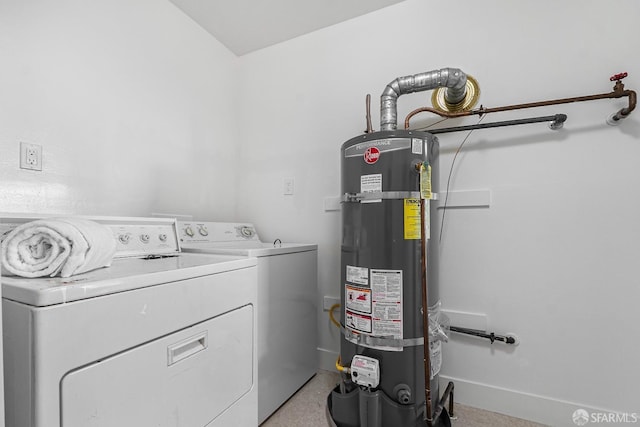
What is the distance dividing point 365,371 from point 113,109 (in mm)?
1762

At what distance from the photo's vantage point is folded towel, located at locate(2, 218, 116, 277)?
71cm

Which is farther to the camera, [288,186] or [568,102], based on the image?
[288,186]

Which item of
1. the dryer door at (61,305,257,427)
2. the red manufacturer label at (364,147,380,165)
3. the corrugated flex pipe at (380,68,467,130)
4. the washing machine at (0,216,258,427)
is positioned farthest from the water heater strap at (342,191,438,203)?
the dryer door at (61,305,257,427)

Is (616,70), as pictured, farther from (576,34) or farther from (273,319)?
(273,319)

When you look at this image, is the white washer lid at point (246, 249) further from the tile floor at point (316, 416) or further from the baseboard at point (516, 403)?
the baseboard at point (516, 403)

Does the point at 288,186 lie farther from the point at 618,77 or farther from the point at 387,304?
the point at 618,77

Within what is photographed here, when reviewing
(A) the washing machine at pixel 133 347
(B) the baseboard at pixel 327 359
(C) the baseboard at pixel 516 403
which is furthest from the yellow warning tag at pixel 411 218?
(B) the baseboard at pixel 327 359

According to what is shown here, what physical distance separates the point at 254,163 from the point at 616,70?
2.08 metres

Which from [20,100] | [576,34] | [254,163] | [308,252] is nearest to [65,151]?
[20,100]

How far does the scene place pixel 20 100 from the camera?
3.82 ft

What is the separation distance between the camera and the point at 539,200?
55.5 inches

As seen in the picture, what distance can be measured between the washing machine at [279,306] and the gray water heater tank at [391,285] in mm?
410

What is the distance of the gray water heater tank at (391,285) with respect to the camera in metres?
1.16

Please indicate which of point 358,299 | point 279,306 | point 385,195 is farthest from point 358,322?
point 385,195
